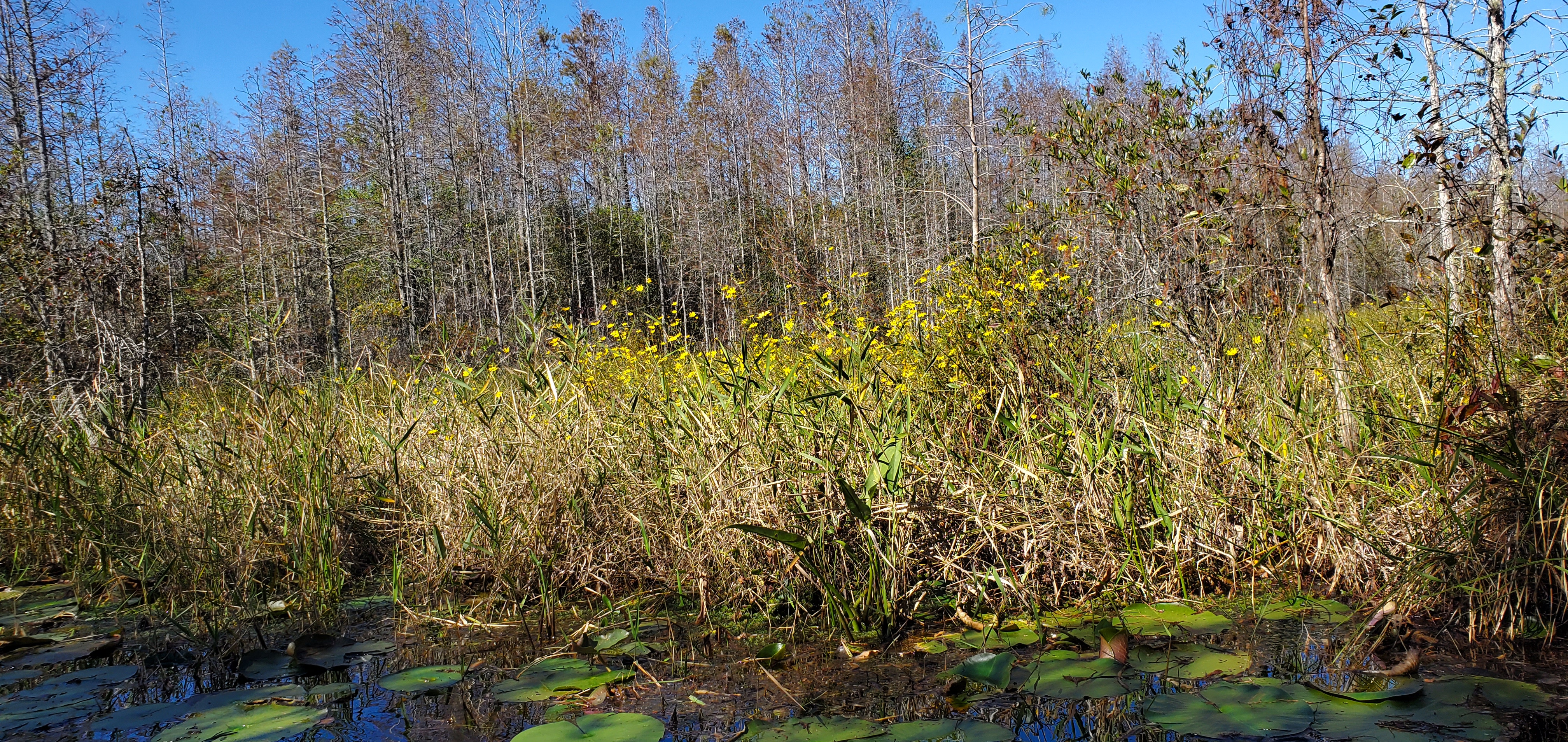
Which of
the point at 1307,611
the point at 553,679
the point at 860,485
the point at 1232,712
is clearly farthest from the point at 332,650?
the point at 1307,611

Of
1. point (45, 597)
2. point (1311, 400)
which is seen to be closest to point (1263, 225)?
point (1311, 400)

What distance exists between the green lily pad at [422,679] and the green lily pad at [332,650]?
204 mm

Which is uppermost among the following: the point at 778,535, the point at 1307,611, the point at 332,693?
the point at 778,535

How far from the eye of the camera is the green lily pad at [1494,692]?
1.70 m

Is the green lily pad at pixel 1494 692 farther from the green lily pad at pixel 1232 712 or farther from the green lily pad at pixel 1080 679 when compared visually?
the green lily pad at pixel 1080 679

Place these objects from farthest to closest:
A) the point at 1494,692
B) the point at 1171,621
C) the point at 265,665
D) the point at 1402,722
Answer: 1. the point at 1171,621
2. the point at 265,665
3. the point at 1494,692
4. the point at 1402,722

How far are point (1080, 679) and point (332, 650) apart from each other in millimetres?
1946

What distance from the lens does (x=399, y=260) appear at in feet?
57.3

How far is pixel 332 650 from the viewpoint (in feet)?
7.60

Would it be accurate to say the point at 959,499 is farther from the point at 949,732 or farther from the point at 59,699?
the point at 59,699

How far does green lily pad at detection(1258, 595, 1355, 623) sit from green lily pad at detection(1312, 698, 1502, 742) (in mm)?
603

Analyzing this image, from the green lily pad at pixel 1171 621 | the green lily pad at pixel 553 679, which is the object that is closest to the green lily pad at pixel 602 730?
the green lily pad at pixel 553 679

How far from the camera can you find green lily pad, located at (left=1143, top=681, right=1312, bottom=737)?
5.30 feet

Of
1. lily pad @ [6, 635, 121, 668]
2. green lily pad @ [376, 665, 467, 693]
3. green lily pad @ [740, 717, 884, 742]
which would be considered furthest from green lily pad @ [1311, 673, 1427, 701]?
lily pad @ [6, 635, 121, 668]
